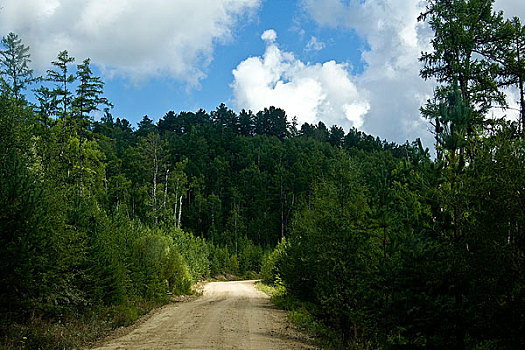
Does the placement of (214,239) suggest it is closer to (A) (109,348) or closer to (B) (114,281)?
(B) (114,281)

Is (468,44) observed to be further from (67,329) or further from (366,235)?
(67,329)

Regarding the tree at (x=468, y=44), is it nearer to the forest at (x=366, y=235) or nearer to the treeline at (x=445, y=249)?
→ the forest at (x=366, y=235)

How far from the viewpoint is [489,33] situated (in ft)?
49.0

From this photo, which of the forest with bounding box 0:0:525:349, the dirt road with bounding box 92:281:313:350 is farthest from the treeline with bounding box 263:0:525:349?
the dirt road with bounding box 92:281:313:350

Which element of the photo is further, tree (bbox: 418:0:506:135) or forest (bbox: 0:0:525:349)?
tree (bbox: 418:0:506:135)

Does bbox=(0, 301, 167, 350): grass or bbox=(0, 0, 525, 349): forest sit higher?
bbox=(0, 0, 525, 349): forest

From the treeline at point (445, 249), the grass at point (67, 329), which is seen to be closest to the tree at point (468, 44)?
the treeline at point (445, 249)

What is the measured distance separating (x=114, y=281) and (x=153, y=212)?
88.5ft

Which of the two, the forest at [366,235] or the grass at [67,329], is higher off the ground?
the forest at [366,235]

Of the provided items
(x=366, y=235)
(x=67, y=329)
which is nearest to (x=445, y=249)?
(x=366, y=235)

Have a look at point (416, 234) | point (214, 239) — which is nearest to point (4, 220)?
point (416, 234)

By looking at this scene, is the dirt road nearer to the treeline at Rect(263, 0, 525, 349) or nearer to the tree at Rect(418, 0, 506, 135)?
the treeline at Rect(263, 0, 525, 349)

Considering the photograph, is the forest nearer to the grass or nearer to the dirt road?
the grass

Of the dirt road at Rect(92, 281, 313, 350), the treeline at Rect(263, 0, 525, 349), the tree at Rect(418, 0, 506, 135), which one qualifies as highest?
the tree at Rect(418, 0, 506, 135)
